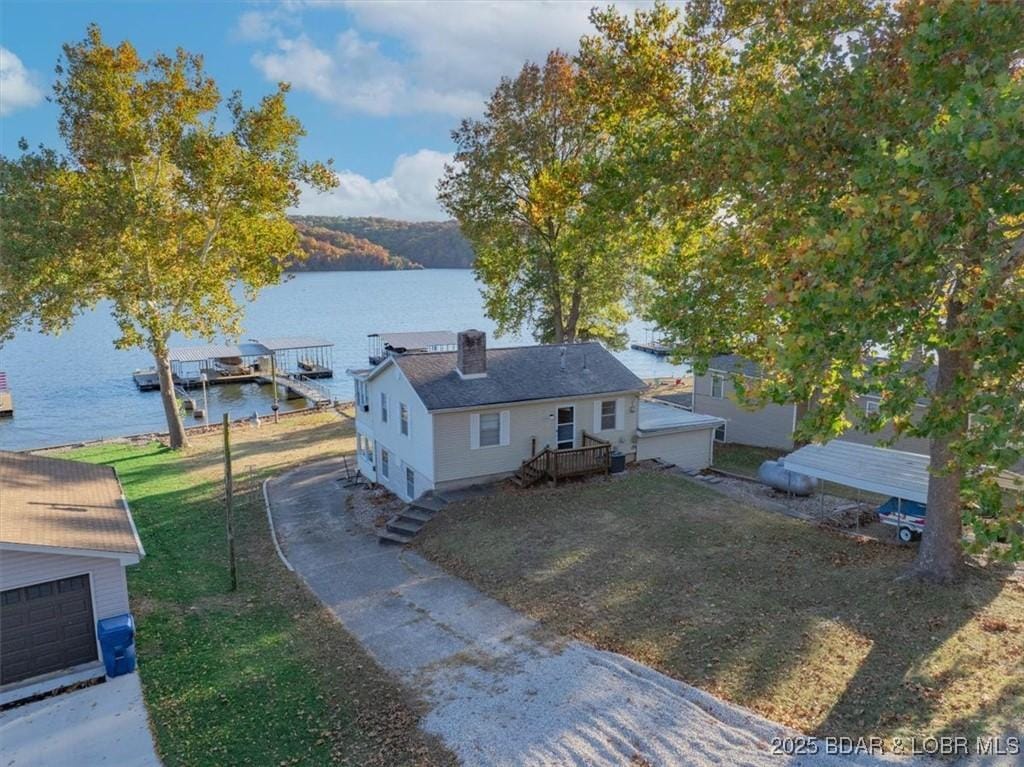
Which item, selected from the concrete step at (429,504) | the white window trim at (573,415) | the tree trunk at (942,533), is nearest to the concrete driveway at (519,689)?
the concrete step at (429,504)

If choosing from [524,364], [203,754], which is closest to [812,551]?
[524,364]

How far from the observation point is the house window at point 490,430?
797 inches

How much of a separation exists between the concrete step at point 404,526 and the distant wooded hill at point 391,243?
142 metres

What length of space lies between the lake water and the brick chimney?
528 inches

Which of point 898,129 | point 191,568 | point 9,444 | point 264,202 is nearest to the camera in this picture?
point 898,129

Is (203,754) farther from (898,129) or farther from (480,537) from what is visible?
(898,129)

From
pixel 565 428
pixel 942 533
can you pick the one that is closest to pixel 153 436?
pixel 565 428

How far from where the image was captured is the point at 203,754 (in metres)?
8.93

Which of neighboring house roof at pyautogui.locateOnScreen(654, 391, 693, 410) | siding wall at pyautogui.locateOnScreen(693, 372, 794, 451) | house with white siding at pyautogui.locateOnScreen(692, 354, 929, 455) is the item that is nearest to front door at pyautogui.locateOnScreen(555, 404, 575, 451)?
house with white siding at pyautogui.locateOnScreen(692, 354, 929, 455)

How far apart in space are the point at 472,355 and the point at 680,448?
9.10 meters

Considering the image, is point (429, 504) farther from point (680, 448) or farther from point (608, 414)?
point (680, 448)

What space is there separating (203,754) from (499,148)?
26875mm

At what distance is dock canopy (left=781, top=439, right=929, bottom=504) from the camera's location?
52.0 feet

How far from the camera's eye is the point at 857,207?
818cm
